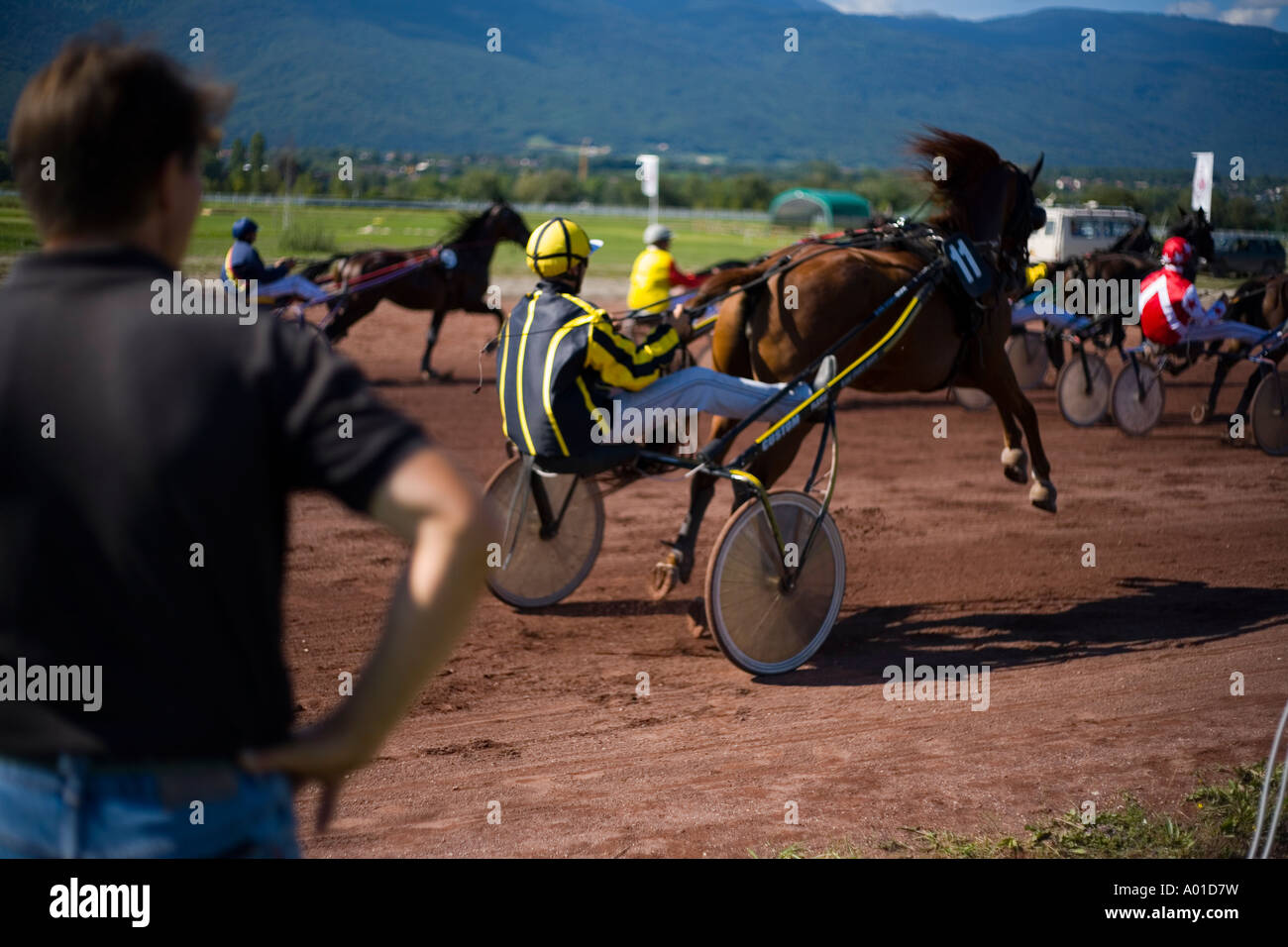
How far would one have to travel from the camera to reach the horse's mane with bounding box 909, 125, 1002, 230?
8.13 meters

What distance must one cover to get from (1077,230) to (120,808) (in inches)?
1277

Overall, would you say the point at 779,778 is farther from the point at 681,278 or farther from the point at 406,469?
the point at 681,278

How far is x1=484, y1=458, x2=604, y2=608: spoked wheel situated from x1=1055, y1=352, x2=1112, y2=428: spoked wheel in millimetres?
7897

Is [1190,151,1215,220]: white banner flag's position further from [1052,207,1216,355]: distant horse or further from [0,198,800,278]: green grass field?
[0,198,800,278]: green grass field

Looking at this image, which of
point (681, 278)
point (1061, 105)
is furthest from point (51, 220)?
point (1061, 105)

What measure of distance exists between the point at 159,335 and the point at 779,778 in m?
3.66

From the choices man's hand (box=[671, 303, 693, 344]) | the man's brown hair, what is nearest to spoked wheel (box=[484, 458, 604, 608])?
man's hand (box=[671, 303, 693, 344])

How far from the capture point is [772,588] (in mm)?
5828

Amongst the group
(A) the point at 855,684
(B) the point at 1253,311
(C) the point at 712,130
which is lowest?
(A) the point at 855,684

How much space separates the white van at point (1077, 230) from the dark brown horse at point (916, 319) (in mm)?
23399

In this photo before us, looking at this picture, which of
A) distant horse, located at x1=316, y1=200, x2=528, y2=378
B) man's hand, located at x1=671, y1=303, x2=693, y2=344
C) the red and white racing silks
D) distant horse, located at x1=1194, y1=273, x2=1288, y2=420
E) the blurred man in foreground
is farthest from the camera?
distant horse, located at x1=316, y1=200, x2=528, y2=378

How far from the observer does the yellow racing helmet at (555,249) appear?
5.67 m

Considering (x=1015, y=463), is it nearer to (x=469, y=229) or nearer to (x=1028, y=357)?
(x=1028, y=357)

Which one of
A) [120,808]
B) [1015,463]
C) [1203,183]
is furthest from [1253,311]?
[120,808]
